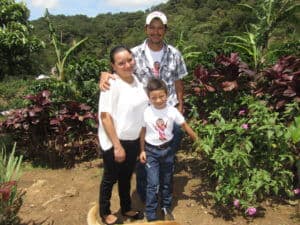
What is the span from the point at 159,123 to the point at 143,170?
0.59m

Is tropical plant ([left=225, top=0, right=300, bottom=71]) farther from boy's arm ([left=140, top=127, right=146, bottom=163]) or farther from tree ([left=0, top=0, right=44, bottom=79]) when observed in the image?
tree ([left=0, top=0, right=44, bottom=79])

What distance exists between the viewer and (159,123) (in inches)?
133

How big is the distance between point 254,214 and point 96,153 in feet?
7.62

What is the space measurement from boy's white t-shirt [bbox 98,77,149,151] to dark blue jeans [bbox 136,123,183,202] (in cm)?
49

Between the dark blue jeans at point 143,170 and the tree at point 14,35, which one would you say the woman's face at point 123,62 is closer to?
the dark blue jeans at point 143,170

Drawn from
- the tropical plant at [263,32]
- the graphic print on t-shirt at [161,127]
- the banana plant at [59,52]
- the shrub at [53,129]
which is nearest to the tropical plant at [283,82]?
the tropical plant at [263,32]

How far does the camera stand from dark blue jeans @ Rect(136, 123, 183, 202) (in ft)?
12.0

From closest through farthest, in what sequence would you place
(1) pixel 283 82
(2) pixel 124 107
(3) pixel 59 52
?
1. (2) pixel 124 107
2. (1) pixel 283 82
3. (3) pixel 59 52

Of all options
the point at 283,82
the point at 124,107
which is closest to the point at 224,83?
the point at 283,82

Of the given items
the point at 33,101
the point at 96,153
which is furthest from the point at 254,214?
the point at 33,101

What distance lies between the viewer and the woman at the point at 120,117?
3.07 metres

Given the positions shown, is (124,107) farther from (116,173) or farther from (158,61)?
(158,61)

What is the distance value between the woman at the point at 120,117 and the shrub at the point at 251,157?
694 mm

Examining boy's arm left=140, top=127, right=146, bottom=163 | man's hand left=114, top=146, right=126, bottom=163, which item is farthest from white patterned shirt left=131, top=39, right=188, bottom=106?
man's hand left=114, top=146, right=126, bottom=163
